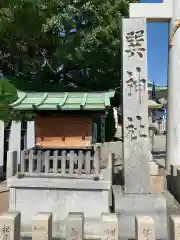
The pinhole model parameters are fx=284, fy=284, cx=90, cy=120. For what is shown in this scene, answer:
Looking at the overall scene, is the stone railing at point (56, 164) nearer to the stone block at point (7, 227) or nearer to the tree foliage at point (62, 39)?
the stone block at point (7, 227)

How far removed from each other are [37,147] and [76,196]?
1.69m

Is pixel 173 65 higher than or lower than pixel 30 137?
higher

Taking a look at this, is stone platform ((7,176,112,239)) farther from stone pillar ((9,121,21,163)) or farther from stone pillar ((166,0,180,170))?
stone pillar ((9,121,21,163))

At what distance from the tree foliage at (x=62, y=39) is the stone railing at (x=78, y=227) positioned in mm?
9237

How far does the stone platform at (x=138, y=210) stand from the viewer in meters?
6.03

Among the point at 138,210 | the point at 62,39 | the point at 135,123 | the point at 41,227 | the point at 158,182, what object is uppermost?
the point at 62,39

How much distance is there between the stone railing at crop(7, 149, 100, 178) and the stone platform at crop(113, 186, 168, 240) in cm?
97

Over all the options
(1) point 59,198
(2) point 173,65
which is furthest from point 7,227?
(2) point 173,65

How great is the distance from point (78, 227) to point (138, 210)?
116 inches

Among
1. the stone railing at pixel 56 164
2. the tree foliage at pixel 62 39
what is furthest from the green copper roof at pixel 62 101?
the tree foliage at pixel 62 39

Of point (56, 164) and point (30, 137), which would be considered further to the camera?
point (30, 137)

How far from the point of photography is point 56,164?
22.9 ft

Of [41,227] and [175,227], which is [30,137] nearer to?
[41,227]

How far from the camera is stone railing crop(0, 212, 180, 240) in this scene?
3.34 metres
